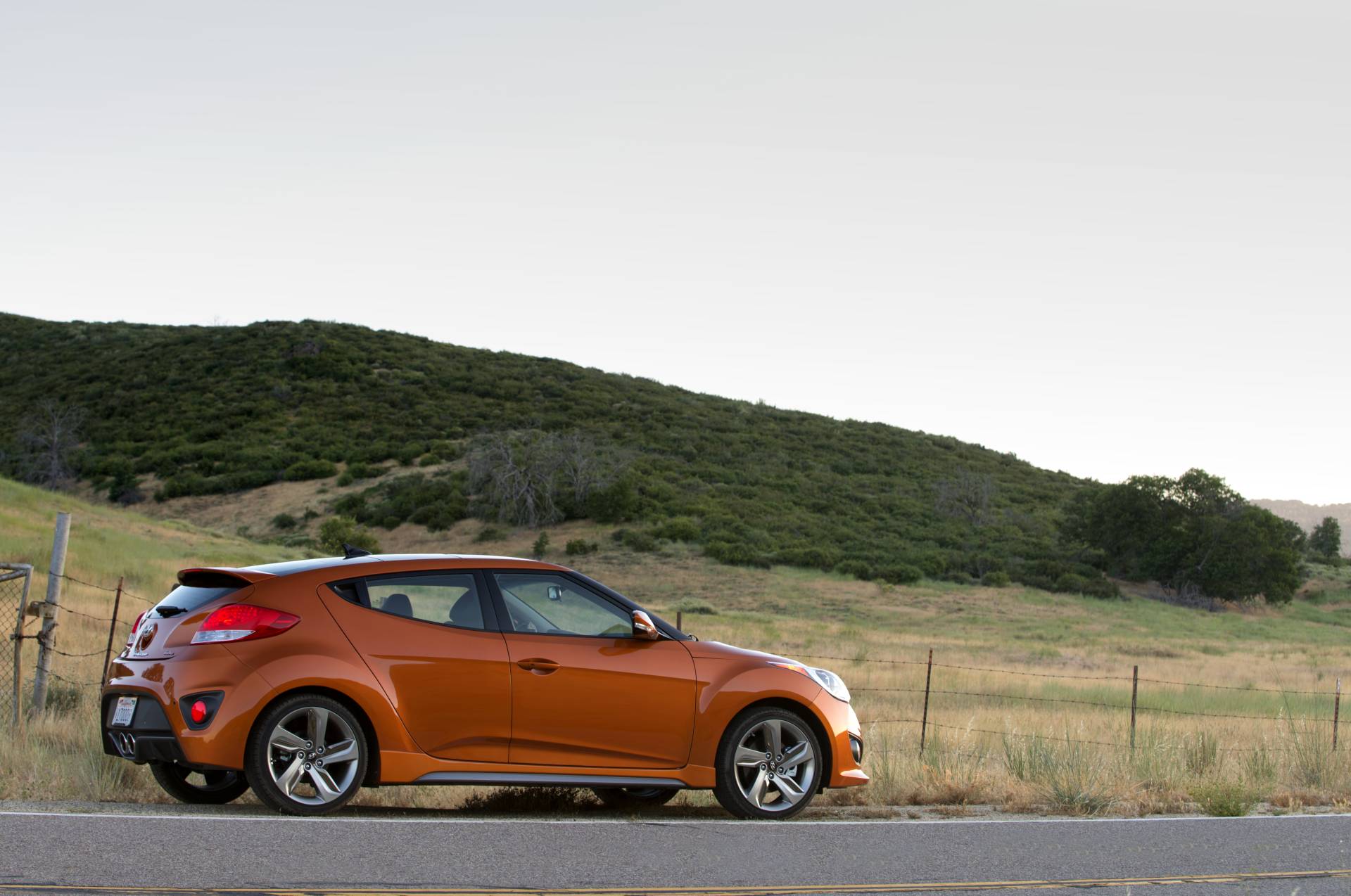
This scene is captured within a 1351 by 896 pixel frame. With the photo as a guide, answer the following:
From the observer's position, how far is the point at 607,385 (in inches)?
3044

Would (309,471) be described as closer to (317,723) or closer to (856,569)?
(856,569)

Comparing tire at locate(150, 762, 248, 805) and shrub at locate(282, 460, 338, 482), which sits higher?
shrub at locate(282, 460, 338, 482)

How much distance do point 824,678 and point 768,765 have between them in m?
0.71

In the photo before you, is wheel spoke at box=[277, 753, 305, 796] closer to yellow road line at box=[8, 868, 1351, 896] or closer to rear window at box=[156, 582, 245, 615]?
rear window at box=[156, 582, 245, 615]

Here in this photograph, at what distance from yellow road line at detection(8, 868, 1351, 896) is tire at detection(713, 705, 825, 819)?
1.95 meters

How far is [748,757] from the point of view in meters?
8.20

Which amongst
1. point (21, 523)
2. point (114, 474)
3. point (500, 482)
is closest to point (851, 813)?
point (21, 523)

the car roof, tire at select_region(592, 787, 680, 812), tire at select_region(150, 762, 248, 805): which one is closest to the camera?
the car roof

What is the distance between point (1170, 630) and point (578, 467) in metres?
22.9

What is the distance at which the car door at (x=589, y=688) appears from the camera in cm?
768

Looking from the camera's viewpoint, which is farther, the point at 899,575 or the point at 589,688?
the point at 899,575

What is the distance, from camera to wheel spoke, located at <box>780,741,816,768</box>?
8305 mm

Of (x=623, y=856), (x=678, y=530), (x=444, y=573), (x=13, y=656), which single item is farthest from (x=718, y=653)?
(x=678, y=530)

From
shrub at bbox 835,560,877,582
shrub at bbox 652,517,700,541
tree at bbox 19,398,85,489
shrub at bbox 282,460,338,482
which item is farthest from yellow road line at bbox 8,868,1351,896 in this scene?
tree at bbox 19,398,85,489
